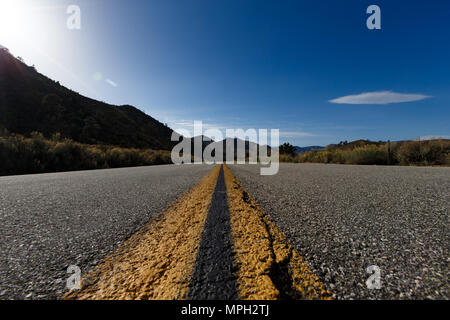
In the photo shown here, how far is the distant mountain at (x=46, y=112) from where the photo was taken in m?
24.2

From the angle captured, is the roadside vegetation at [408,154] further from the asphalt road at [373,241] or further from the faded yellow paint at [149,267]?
the faded yellow paint at [149,267]

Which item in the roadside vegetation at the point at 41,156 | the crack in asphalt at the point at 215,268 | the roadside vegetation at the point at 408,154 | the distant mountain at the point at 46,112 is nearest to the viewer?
the crack in asphalt at the point at 215,268

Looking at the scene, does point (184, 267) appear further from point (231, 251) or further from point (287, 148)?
point (287, 148)

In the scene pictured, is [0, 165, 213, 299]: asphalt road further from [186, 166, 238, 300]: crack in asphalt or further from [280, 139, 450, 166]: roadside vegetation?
[280, 139, 450, 166]: roadside vegetation

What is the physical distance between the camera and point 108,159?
12.3m

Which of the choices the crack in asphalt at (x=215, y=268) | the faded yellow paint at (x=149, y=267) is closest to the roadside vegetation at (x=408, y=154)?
the crack in asphalt at (x=215, y=268)

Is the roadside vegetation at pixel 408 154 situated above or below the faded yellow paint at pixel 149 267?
above

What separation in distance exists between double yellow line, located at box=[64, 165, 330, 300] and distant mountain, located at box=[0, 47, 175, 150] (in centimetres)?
3080

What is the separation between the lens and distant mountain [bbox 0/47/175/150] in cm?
2422

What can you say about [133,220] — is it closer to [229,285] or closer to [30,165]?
[229,285]

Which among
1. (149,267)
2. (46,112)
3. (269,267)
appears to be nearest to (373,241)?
(269,267)

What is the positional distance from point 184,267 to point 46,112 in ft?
117

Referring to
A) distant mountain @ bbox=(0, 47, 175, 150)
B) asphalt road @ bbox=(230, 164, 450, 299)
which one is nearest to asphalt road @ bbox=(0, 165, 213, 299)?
asphalt road @ bbox=(230, 164, 450, 299)
